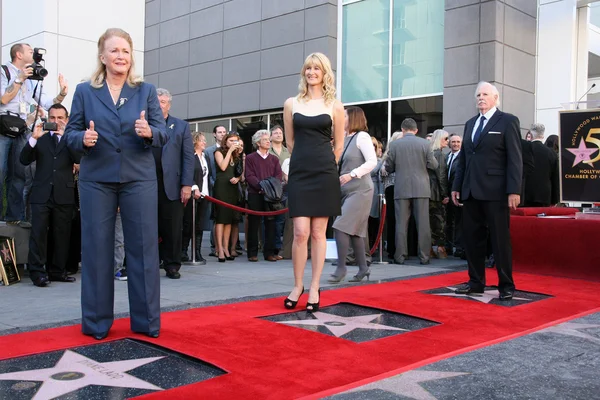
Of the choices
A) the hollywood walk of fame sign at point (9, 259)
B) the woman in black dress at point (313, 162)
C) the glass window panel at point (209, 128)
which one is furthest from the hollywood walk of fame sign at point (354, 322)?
the glass window panel at point (209, 128)

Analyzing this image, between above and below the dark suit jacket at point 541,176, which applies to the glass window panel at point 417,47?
above

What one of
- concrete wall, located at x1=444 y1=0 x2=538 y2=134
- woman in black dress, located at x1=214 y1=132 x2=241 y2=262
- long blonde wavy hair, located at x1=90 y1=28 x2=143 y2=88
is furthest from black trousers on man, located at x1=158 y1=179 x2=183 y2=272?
concrete wall, located at x1=444 y1=0 x2=538 y2=134

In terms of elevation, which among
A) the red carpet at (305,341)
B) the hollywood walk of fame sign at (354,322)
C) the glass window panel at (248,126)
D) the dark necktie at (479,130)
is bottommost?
the hollywood walk of fame sign at (354,322)

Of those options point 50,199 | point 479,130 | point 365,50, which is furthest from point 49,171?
point 365,50

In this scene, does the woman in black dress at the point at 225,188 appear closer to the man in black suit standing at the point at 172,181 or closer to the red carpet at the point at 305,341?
the man in black suit standing at the point at 172,181

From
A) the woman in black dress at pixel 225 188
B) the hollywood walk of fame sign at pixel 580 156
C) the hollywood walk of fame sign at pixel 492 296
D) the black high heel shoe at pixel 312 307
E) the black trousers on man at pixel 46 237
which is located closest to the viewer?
the black high heel shoe at pixel 312 307

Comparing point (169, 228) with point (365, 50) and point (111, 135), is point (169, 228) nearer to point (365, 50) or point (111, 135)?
point (111, 135)

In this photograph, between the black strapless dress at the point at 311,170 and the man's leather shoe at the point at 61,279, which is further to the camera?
the man's leather shoe at the point at 61,279

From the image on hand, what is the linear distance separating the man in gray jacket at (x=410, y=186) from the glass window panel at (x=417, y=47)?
3759mm

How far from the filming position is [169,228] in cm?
655

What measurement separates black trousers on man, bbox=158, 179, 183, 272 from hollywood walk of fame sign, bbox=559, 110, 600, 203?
14.8 feet

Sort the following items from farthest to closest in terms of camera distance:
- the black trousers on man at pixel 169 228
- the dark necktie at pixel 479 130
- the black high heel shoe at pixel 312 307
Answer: the black trousers on man at pixel 169 228
the dark necktie at pixel 479 130
the black high heel shoe at pixel 312 307

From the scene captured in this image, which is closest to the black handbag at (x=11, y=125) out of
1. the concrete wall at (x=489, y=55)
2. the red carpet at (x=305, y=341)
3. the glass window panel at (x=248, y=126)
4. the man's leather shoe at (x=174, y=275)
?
the man's leather shoe at (x=174, y=275)

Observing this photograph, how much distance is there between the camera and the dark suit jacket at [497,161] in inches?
211
